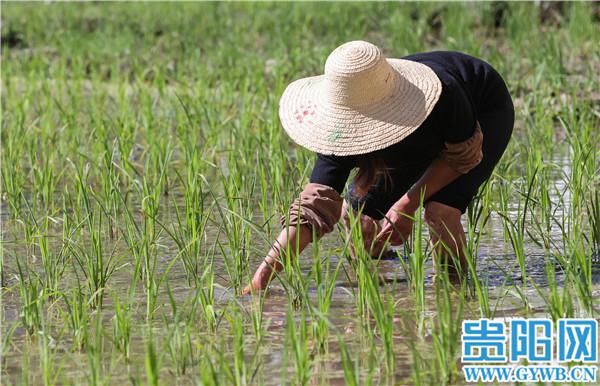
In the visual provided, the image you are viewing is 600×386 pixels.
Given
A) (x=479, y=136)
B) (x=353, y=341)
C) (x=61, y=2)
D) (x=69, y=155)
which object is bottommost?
(x=61, y=2)

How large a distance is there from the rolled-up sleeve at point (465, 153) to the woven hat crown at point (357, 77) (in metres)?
0.30

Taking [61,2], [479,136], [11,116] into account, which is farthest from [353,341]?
[61,2]

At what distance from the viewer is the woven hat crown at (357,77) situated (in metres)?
3.26

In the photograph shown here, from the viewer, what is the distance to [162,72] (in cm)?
757

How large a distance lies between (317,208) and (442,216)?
1.33 ft

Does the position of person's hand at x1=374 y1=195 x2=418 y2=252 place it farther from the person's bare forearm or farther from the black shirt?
the person's bare forearm

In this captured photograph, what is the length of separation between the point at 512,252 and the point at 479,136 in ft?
2.64

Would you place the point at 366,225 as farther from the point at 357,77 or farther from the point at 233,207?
the point at 357,77

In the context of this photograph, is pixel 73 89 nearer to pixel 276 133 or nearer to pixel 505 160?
pixel 276 133

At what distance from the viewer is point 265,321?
337cm

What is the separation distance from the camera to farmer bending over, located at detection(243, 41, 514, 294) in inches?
130

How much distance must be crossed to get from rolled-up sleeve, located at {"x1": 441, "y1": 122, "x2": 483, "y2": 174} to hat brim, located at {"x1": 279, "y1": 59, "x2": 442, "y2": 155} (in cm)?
23

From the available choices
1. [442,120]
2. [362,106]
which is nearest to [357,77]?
[362,106]

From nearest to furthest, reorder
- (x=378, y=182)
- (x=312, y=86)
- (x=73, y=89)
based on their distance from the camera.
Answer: (x=312, y=86) < (x=378, y=182) < (x=73, y=89)
